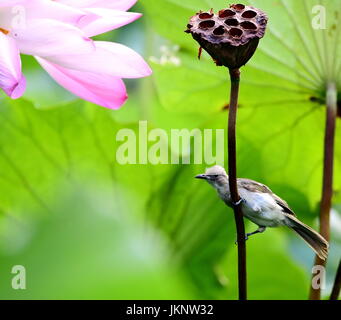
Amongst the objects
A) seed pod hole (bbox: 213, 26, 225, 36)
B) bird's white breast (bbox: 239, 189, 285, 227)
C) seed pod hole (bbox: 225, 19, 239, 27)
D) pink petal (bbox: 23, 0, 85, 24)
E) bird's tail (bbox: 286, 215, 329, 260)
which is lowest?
bird's tail (bbox: 286, 215, 329, 260)

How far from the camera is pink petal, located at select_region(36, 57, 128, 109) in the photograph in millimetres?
416

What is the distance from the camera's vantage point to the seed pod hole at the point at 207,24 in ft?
1.12

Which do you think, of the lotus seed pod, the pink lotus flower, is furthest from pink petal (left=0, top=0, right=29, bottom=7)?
the lotus seed pod

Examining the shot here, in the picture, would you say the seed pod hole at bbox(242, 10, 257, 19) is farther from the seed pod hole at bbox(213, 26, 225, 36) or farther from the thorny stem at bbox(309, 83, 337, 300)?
the thorny stem at bbox(309, 83, 337, 300)

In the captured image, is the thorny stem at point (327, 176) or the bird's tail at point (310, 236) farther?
the thorny stem at point (327, 176)

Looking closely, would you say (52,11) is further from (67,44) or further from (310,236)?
(310,236)

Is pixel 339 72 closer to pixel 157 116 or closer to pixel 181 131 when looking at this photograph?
pixel 181 131

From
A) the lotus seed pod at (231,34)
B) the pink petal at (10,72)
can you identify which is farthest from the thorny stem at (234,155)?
the pink petal at (10,72)

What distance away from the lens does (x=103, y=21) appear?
41 centimetres

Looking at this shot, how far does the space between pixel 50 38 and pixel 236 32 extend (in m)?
0.11

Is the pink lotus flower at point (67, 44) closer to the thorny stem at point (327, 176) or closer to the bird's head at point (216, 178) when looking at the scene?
the bird's head at point (216, 178)

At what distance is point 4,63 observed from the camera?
0.35 metres
